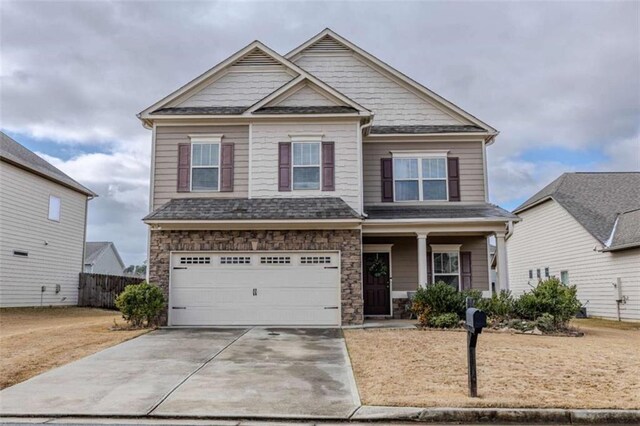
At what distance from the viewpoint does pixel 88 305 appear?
80.7ft

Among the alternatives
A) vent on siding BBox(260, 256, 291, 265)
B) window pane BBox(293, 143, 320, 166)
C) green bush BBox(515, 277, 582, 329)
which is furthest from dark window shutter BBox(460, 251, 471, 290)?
vent on siding BBox(260, 256, 291, 265)

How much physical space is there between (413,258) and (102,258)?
108 feet

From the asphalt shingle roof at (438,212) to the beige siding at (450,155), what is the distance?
0.39m

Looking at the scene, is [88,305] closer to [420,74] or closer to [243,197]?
[243,197]

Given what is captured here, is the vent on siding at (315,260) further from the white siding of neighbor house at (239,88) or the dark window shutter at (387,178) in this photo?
the white siding of neighbor house at (239,88)

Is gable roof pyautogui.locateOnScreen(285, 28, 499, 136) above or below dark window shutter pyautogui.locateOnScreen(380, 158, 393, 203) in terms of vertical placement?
above

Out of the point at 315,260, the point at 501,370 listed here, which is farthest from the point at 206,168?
the point at 501,370

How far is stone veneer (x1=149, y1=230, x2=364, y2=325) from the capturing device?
549 inches

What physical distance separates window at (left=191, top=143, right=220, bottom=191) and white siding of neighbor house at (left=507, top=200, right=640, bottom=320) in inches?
562

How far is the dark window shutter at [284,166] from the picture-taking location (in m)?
14.7

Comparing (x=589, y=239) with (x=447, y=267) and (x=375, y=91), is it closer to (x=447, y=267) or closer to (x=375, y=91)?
(x=447, y=267)

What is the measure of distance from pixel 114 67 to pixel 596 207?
19545 mm

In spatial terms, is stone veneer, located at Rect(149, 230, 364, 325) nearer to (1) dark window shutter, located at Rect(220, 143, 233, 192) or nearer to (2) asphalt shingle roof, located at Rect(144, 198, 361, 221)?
(2) asphalt shingle roof, located at Rect(144, 198, 361, 221)

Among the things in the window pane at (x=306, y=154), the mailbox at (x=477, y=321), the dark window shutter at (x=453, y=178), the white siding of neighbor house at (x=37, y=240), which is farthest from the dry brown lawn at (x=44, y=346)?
the dark window shutter at (x=453, y=178)
